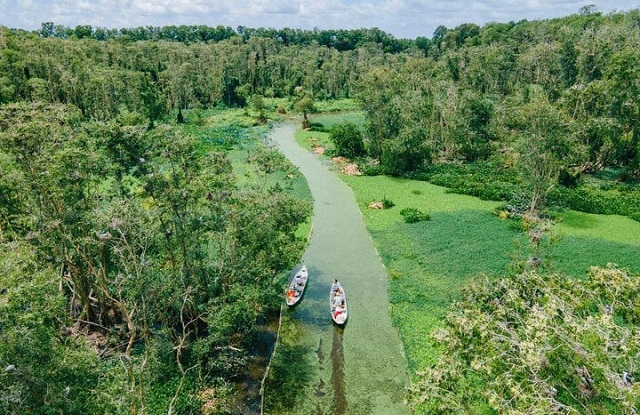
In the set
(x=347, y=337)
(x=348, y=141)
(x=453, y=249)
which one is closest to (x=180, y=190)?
(x=347, y=337)

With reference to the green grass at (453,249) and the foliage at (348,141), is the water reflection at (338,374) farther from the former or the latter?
the foliage at (348,141)

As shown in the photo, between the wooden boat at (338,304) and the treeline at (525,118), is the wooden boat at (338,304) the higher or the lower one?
the lower one

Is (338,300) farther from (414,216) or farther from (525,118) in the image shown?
(525,118)

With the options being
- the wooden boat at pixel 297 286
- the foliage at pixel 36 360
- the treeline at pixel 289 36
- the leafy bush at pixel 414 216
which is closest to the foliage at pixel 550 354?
the foliage at pixel 36 360

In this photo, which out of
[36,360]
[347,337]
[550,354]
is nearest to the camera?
[550,354]

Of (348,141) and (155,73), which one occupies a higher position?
(155,73)

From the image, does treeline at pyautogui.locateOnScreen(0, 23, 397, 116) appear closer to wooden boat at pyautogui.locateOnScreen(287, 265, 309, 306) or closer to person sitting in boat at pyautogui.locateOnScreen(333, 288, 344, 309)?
wooden boat at pyautogui.locateOnScreen(287, 265, 309, 306)

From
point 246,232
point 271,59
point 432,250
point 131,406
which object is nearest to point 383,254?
point 432,250

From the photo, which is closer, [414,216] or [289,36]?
[414,216]

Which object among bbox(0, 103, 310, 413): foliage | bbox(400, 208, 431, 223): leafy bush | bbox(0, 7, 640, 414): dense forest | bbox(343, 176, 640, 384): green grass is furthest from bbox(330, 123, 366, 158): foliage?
bbox(0, 103, 310, 413): foliage
